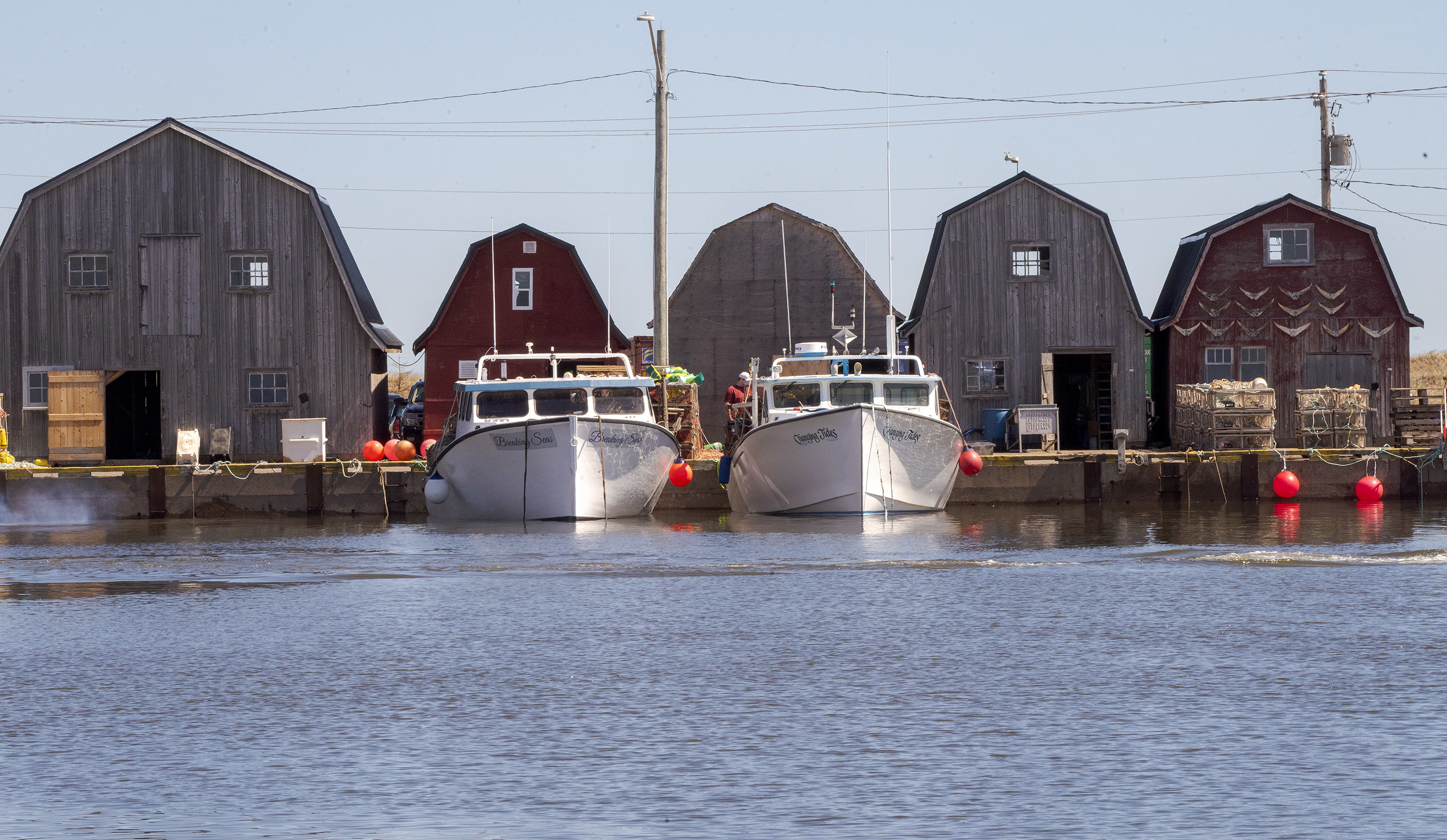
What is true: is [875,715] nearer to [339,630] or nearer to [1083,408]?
[339,630]

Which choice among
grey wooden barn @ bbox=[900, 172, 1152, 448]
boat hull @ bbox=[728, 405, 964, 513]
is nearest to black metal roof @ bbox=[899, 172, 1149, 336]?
grey wooden barn @ bbox=[900, 172, 1152, 448]

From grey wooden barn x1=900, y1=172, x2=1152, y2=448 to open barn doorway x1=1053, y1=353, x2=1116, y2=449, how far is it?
667mm

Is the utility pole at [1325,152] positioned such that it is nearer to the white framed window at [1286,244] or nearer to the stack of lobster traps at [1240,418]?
the white framed window at [1286,244]

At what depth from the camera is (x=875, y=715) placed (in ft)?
29.7

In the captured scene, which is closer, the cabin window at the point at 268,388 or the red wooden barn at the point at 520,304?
the cabin window at the point at 268,388

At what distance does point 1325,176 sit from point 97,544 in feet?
100

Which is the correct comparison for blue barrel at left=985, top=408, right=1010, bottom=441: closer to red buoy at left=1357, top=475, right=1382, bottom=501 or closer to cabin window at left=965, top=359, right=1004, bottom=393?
cabin window at left=965, top=359, right=1004, bottom=393

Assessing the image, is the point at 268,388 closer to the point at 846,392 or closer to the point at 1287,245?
the point at 846,392

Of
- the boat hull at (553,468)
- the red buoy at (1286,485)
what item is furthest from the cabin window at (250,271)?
the red buoy at (1286,485)

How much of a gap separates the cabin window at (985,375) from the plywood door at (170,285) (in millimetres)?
16345

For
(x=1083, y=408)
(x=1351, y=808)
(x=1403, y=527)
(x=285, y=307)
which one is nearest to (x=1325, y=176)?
(x=1083, y=408)

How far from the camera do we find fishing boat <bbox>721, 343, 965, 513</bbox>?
24.2 m

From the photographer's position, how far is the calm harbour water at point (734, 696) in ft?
23.1

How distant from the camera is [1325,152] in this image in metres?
39.8
